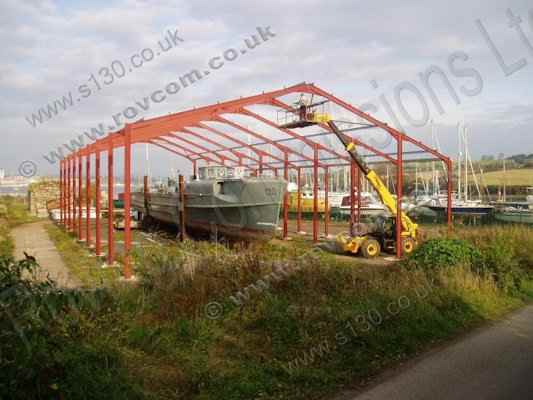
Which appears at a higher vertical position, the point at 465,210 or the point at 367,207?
the point at 367,207

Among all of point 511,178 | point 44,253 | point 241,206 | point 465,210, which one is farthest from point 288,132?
point 511,178

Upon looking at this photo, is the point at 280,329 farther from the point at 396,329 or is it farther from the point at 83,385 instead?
the point at 83,385

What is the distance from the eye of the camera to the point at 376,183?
15.9 meters

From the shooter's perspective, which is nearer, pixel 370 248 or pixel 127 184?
pixel 127 184

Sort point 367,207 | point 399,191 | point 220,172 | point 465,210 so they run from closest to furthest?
1. point 399,191
2. point 220,172
3. point 465,210
4. point 367,207

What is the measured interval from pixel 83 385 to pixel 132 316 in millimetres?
2050

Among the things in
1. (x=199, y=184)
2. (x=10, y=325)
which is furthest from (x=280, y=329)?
(x=199, y=184)

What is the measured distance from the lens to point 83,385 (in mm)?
4145

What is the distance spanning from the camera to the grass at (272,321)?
4898 millimetres

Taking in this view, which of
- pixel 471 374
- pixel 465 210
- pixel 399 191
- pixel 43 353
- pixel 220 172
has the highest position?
pixel 220 172

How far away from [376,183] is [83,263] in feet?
30.2

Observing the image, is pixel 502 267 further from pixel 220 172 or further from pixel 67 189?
pixel 67 189

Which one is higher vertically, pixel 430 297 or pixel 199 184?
pixel 199 184

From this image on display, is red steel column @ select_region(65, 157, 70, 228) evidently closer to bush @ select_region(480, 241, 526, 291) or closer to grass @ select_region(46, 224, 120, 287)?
grass @ select_region(46, 224, 120, 287)
